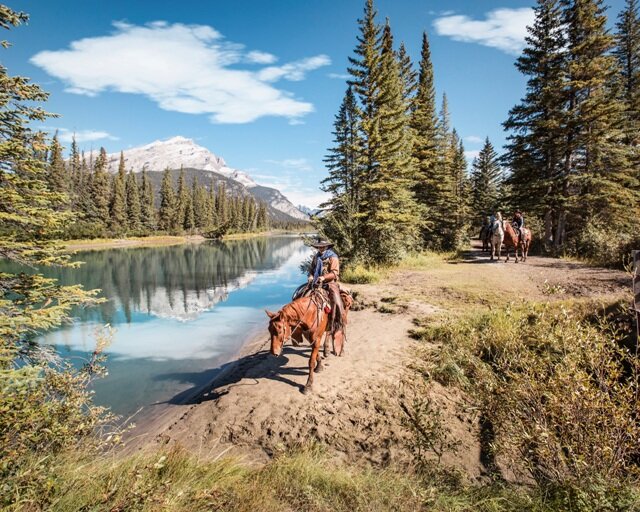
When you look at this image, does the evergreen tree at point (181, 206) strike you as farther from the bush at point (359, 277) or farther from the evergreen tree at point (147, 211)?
the bush at point (359, 277)

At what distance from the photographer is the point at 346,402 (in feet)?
21.9

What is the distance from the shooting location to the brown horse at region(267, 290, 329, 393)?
6.60 m

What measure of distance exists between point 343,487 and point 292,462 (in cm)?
93

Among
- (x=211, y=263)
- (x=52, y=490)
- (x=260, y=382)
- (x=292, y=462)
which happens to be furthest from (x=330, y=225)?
(x=211, y=263)

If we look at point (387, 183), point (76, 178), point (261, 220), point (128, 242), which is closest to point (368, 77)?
point (387, 183)

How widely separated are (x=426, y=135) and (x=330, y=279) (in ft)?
91.7

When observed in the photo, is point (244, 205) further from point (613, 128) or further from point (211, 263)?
point (613, 128)

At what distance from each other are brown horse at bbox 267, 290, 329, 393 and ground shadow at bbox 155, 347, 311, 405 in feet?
3.14

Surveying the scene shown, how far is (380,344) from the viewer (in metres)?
9.21

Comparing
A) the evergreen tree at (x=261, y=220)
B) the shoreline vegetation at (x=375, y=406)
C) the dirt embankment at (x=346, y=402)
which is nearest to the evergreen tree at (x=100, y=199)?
the shoreline vegetation at (x=375, y=406)

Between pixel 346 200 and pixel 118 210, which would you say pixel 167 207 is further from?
pixel 346 200

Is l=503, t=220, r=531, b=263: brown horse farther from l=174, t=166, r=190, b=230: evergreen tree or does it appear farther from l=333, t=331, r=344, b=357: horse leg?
l=174, t=166, r=190, b=230: evergreen tree

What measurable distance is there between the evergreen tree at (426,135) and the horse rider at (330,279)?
78.3 feet

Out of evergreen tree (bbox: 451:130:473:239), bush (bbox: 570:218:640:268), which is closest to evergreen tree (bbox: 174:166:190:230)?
evergreen tree (bbox: 451:130:473:239)
